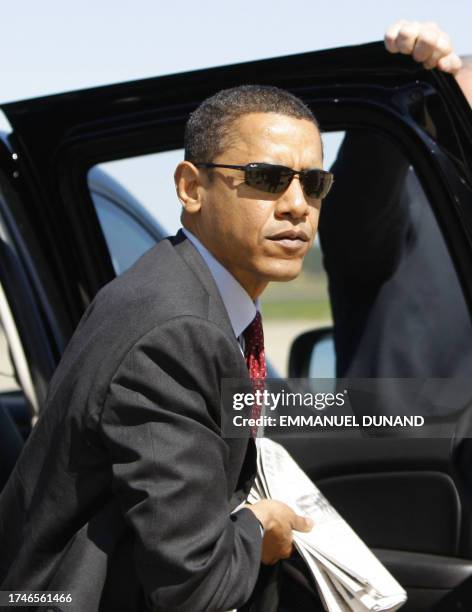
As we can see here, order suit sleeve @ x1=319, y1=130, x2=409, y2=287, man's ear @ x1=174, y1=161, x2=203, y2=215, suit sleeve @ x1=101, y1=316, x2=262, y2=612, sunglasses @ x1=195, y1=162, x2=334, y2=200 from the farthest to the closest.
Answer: suit sleeve @ x1=319, y1=130, x2=409, y2=287, man's ear @ x1=174, y1=161, x2=203, y2=215, sunglasses @ x1=195, y1=162, x2=334, y2=200, suit sleeve @ x1=101, y1=316, x2=262, y2=612

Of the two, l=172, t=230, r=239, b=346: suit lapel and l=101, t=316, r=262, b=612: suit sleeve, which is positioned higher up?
l=172, t=230, r=239, b=346: suit lapel

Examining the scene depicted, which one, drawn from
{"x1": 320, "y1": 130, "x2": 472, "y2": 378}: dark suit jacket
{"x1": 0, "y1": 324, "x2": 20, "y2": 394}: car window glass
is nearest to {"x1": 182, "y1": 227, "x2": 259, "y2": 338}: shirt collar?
{"x1": 320, "y1": 130, "x2": 472, "y2": 378}: dark suit jacket

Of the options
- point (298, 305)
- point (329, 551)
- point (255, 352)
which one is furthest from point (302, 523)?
point (298, 305)

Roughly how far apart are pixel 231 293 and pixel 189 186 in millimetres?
227

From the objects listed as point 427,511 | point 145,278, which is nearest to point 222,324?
point 145,278

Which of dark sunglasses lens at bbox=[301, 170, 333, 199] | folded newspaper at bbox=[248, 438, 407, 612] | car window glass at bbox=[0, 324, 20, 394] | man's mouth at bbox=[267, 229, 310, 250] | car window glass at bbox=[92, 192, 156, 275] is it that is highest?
car window glass at bbox=[92, 192, 156, 275]

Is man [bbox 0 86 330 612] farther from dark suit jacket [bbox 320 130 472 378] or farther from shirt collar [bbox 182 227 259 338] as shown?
dark suit jacket [bbox 320 130 472 378]

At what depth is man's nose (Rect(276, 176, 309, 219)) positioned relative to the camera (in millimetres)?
2045

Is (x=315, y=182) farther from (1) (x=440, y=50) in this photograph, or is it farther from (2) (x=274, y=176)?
(1) (x=440, y=50)

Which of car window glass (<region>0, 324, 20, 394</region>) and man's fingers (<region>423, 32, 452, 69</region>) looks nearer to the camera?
man's fingers (<region>423, 32, 452, 69</region>)

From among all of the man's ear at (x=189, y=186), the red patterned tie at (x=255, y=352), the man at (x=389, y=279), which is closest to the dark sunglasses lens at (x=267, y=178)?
the man's ear at (x=189, y=186)

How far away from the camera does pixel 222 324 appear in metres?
1.91

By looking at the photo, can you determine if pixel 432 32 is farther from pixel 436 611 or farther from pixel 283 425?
pixel 436 611

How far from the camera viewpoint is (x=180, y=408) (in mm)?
1822
